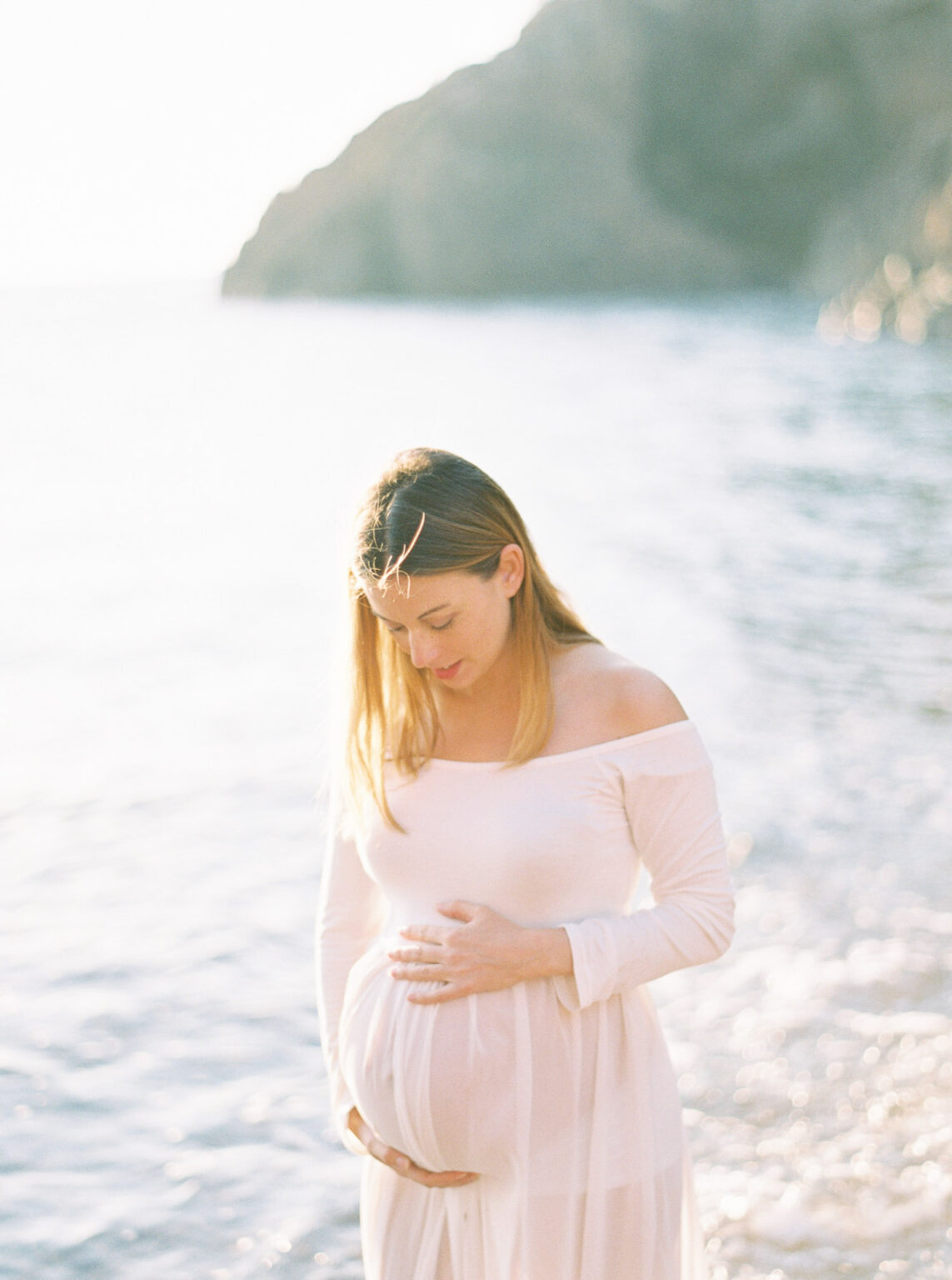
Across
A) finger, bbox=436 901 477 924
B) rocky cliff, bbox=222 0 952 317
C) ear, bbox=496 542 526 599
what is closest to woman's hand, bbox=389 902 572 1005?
finger, bbox=436 901 477 924

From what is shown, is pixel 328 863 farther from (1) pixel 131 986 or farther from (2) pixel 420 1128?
(1) pixel 131 986

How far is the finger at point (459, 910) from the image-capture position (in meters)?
2.06

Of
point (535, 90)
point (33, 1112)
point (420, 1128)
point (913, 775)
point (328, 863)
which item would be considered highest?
point (535, 90)

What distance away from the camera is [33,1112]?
452cm

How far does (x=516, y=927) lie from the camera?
80.0 inches

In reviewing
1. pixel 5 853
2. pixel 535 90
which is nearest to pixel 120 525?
pixel 5 853

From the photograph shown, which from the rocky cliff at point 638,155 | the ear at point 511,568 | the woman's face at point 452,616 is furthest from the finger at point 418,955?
the rocky cliff at point 638,155

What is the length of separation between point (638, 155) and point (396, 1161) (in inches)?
3222

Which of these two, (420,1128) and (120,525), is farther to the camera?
(120,525)

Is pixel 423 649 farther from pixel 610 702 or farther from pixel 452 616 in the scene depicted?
pixel 610 702

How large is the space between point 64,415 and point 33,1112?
32.4m

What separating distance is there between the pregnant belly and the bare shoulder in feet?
1.43

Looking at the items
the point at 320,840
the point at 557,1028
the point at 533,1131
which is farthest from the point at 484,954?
the point at 320,840

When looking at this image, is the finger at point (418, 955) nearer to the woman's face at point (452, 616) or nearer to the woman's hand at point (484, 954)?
the woman's hand at point (484, 954)
